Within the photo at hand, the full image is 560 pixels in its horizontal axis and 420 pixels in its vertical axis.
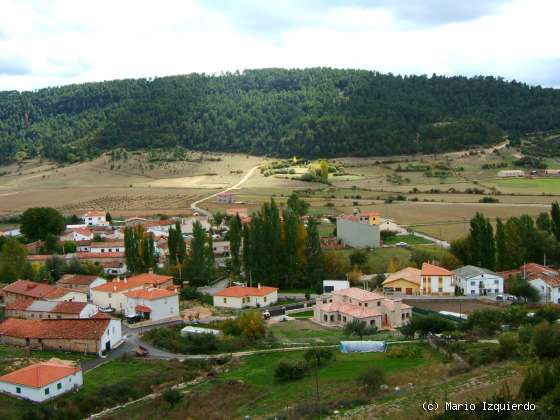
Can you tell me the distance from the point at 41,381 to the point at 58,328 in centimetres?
695

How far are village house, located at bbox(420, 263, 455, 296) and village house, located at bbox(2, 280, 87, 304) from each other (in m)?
17.8

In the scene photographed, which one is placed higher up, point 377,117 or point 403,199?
point 377,117

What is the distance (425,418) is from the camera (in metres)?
16.9

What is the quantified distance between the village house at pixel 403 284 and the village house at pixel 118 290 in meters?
11.8

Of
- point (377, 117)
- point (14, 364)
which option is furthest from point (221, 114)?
point (14, 364)

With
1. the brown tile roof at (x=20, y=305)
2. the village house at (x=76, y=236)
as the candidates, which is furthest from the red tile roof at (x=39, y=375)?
the village house at (x=76, y=236)

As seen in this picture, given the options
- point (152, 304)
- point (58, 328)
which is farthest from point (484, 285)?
point (58, 328)

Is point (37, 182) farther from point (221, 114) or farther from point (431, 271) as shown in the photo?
point (431, 271)

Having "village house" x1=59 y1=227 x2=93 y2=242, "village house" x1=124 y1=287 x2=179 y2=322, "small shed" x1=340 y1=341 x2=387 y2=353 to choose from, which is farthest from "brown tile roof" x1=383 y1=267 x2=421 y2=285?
"village house" x1=59 y1=227 x2=93 y2=242

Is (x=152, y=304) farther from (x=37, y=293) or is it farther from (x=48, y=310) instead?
(x=37, y=293)

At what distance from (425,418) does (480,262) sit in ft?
88.7

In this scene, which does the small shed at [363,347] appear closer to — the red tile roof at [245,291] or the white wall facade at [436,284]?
the red tile roof at [245,291]

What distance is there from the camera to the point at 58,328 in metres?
30.5

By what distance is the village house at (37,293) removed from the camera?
37.2 metres
